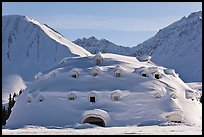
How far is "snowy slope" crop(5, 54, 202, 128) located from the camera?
131 feet

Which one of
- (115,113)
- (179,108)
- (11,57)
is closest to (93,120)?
Answer: (115,113)

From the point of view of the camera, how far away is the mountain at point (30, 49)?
165375 mm

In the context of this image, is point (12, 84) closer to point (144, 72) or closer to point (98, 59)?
point (98, 59)

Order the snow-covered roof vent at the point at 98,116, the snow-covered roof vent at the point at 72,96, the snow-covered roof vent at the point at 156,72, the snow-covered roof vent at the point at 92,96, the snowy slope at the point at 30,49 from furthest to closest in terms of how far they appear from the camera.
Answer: the snowy slope at the point at 30,49
the snow-covered roof vent at the point at 156,72
the snow-covered roof vent at the point at 72,96
the snow-covered roof vent at the point at 92,96
the snow-covered roof vent at the point at 98,116

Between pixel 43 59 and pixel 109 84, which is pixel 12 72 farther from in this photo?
pixel 109 84

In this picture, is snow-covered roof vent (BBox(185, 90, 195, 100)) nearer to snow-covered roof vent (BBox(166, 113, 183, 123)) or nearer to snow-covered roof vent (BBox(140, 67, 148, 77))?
snow-covered roof vent (BBox(140, 67, 148, 77))

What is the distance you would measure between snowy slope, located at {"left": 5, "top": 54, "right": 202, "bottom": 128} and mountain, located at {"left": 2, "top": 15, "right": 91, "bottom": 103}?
113m

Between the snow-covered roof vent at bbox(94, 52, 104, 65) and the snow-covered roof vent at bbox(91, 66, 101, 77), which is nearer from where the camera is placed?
the snow-covered roof vent at bbox(91, 66, 101, 77)

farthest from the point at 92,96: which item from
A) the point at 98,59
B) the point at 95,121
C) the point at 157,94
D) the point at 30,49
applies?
the point at 30,49

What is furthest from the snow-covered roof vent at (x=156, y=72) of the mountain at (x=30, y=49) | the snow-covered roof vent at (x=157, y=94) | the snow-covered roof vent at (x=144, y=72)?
the mountain at (x=30, y=49)

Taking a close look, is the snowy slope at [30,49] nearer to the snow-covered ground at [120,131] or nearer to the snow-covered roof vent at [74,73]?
the snow-covered roof vent at [74,73]

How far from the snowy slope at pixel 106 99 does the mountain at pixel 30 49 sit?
113m

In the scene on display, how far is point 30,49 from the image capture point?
579 feet

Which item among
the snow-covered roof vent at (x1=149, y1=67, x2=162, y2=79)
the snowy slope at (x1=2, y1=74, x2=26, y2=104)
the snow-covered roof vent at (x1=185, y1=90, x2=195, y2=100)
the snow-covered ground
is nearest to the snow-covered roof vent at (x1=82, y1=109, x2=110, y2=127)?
the snow-covered ground
